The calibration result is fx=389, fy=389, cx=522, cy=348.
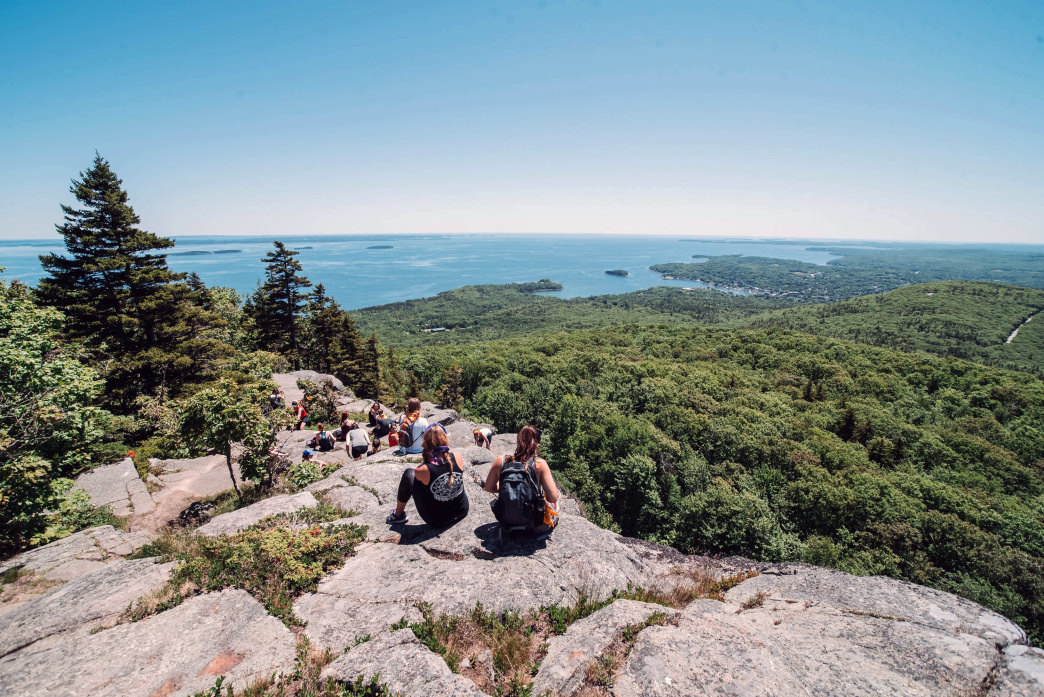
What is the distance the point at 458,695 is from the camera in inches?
135

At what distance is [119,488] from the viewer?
10.1 m

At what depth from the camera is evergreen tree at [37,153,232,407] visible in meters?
17.8

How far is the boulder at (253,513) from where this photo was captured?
673 cm

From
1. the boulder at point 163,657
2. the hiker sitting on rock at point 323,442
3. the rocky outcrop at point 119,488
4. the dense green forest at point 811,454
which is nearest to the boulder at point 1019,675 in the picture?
the boulder at point 163,657

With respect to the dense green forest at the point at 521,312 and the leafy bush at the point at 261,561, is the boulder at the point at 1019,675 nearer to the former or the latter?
the leafy bush at the point at 261,561

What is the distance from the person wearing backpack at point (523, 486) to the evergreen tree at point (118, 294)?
68.6 ft

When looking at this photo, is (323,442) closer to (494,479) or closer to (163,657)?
(163,657)

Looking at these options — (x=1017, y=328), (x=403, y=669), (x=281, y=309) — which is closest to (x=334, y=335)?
(x=281, y=309)

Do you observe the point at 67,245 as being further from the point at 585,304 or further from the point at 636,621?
the point at 585,304

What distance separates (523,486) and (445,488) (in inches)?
54.8

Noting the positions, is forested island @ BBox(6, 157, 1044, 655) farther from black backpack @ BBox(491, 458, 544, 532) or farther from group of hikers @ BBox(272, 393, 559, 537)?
black backpack @ BBox(491, 458, 544, 532)

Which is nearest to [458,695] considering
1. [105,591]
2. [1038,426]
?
[105,591]

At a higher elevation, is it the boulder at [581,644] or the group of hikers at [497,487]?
the group of hikers at [497,487]

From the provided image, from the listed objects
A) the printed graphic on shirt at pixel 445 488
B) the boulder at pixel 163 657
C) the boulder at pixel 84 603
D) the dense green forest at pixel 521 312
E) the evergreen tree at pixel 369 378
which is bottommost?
the dense green forest at pixel 521 312
